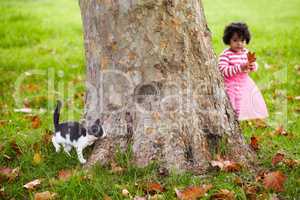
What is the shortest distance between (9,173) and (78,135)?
568 millimetres

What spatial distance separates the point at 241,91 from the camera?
17.4 ft

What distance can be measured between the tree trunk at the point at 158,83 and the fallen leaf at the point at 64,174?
177 millimetres

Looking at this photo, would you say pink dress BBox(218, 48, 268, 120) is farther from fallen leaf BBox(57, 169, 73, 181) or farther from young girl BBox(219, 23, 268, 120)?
fallen leaf BBox(57, 169, 73, 181)

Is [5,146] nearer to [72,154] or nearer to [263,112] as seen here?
[72,154]

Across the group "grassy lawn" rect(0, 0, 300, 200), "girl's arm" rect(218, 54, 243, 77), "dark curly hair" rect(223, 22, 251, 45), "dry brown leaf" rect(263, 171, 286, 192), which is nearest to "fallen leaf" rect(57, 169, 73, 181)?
"grassy lawn" rect(0, 0, 300, 200)

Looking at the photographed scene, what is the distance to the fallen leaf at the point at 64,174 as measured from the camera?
3.55 meters

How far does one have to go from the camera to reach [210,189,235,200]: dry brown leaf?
3.25 meters

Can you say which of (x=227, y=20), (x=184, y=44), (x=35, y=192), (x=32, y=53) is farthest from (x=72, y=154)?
(x=227, y=20)

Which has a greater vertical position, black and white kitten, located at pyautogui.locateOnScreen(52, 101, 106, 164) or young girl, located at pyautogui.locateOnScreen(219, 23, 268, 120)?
young girl, located at pyautogui.locateOnScreen(219, 23, 268, 120)

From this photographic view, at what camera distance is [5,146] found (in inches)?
167

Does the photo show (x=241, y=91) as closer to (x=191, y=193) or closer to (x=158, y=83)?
(x=158, y=83)

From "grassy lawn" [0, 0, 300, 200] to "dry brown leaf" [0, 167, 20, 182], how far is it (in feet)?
0.10

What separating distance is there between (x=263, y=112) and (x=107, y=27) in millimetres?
2428

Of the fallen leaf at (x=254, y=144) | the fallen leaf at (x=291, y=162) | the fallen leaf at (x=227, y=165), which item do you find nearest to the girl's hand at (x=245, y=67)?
the fallen leaf at (x=254, y=144)
